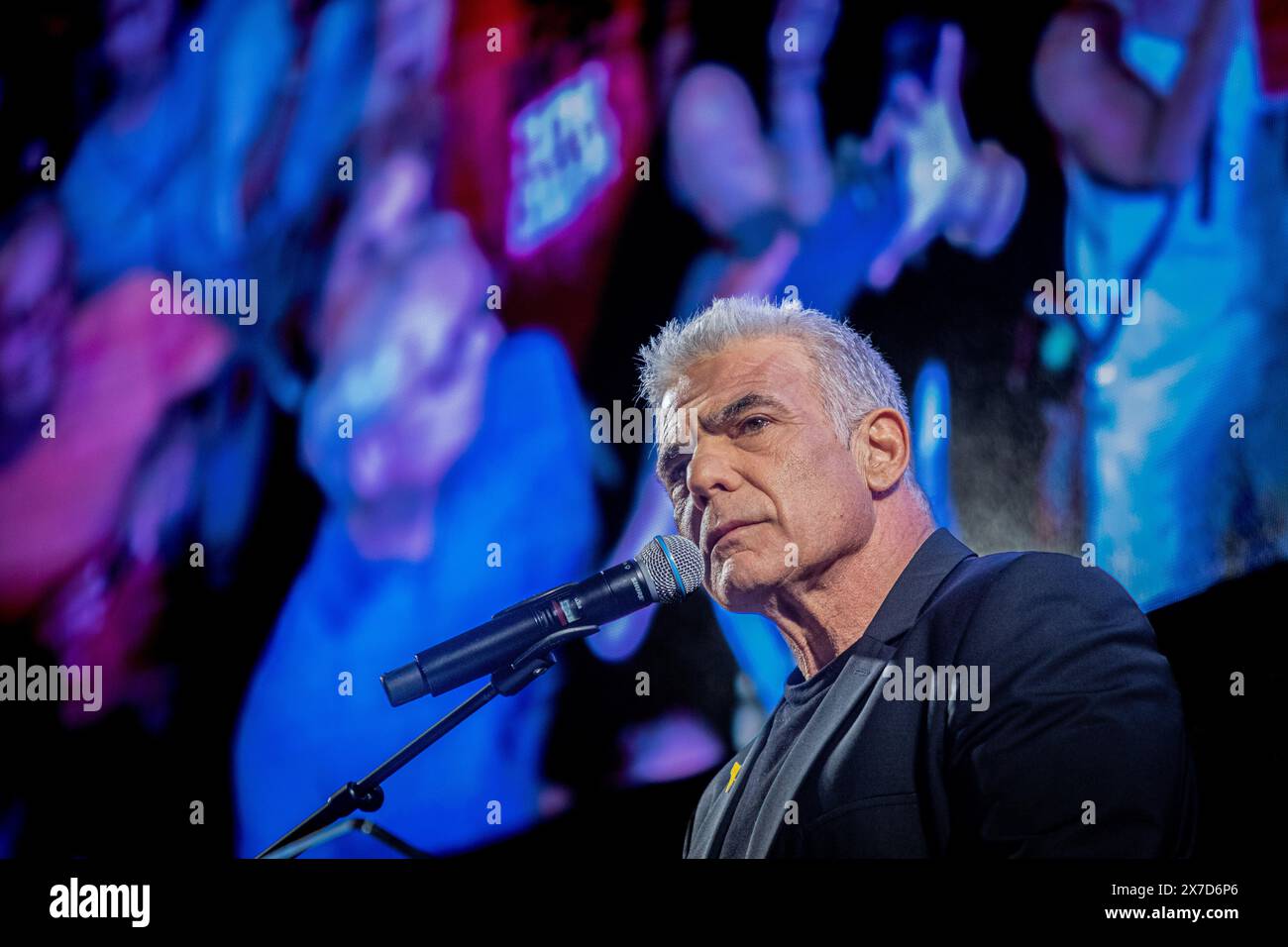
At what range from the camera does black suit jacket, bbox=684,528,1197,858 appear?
334cm

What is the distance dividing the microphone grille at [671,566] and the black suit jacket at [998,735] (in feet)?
1.62

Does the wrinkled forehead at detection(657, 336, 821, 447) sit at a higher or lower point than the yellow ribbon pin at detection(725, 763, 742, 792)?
higher

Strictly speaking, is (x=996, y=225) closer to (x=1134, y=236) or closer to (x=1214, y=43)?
(x=1134, y=236)

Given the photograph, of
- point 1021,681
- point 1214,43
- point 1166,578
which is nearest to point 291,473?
point 1021,681

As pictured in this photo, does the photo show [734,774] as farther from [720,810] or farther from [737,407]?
[737,407]

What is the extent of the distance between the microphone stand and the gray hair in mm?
893

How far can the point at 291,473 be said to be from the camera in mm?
4105
